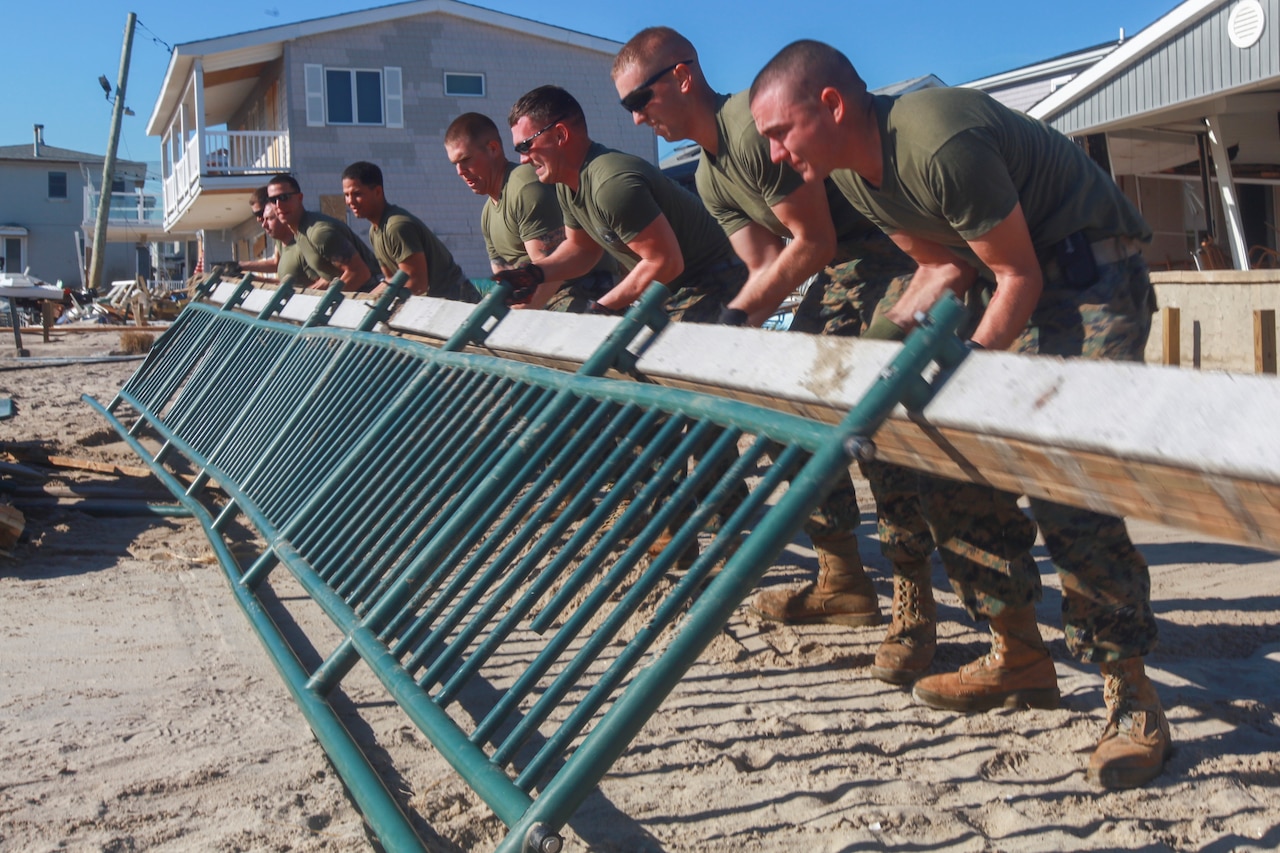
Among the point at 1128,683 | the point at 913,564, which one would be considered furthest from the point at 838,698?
the point at 1128,683

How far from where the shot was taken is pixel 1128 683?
297 cm

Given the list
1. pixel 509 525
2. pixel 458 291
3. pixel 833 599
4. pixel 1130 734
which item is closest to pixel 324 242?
pixel 458 291

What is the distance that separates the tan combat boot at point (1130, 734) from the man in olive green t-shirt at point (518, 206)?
3617 mm

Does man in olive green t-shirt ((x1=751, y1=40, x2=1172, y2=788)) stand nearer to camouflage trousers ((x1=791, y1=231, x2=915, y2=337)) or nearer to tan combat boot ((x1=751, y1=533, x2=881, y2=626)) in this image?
camouflage trousers ((x1=791, y1=231, x2=915, y2=337))

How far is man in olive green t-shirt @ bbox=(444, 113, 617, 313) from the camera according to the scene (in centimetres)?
618

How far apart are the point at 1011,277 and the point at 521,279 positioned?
2.15 metres

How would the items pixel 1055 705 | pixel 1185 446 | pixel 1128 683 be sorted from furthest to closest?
1. pixel 1055 705
2. pixel 1128 683
3. pixel 1185 446

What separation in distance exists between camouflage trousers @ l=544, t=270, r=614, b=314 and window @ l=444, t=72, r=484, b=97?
938 inches

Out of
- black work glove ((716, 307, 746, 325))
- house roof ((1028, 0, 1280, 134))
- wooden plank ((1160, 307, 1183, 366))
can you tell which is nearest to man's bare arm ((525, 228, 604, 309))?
black work glove ((716, 307, 746, 325))

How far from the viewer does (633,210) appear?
4.68 metres

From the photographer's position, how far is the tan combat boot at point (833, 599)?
4375 millimetres

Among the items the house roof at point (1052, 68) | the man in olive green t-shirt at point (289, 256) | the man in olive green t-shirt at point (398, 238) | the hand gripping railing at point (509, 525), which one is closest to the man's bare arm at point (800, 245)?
the hand gripping railing at point (509, 525)

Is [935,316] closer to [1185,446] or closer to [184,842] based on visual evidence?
[1185,446]

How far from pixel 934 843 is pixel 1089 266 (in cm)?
155
